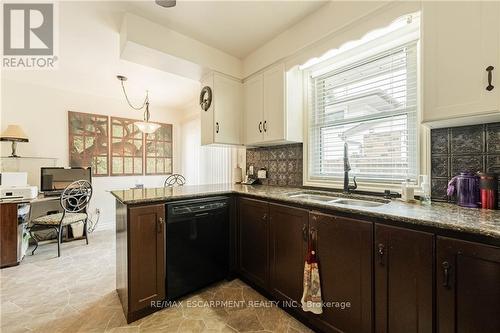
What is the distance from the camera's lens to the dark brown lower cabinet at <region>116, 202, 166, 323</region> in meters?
1.67

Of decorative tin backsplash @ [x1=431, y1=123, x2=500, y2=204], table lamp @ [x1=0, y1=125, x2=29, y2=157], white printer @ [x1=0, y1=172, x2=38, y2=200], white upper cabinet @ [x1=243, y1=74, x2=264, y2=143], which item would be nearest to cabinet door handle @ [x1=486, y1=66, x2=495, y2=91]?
decorative tin backsplash @ [x1=431, y1=123, x2=500, y2=204]

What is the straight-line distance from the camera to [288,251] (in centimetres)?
175

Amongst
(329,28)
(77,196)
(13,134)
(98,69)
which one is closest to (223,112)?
(329,28)

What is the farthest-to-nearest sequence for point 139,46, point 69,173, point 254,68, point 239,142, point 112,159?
point 112,159 < point 69,173 < point 239,142 < point 254,68 < point 139,46

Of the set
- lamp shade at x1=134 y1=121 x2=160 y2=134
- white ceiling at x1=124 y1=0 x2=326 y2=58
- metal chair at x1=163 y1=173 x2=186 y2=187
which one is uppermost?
A: white ceiling at x1=124 y1=0 x2=326 y2=58

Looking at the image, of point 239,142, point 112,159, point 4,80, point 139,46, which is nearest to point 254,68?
point 239,142

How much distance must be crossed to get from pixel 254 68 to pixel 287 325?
104 inches

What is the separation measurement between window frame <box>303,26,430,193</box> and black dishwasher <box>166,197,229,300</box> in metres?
1.03

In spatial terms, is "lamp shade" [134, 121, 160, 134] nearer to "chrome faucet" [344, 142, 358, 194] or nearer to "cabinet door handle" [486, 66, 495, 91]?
"chrome faucet" [344, 142, 358, 194]

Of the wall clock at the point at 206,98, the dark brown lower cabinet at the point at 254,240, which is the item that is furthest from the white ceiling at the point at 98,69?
the dark brown lower cabinet at the point at 254,240

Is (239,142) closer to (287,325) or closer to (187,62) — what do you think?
(187,62)

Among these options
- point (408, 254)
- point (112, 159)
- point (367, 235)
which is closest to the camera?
point (408, 254)

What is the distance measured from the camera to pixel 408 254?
1115mm

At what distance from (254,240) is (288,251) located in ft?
1.43
